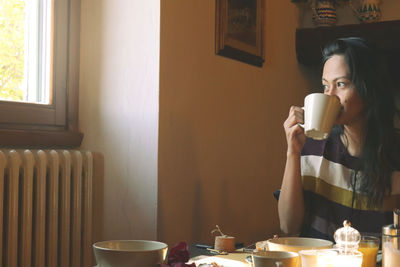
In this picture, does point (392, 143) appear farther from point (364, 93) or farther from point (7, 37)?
point (7, 37)

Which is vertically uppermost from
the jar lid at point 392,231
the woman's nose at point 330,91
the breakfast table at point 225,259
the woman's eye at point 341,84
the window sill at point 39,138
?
the woman's eye at point 341,84

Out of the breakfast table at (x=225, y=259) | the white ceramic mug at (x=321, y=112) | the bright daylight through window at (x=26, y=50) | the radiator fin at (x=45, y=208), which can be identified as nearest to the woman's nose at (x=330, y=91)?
the white ceramic mug at (x=321, y=112)

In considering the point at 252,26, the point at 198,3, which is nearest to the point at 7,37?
the point at 198,3

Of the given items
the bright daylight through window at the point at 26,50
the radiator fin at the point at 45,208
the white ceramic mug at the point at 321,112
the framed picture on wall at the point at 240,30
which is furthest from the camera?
the framed picture on wall at the point at 240,30

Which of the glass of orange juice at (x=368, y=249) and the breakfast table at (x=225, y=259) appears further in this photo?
the breakfast table at (x=225, y=259)

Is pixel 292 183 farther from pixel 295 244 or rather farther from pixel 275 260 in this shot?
pixel 275 260

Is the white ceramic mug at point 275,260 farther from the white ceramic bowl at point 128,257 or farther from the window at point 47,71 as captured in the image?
the window at point 47,71

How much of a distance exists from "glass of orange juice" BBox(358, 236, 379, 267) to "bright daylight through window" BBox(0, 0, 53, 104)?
139 cm

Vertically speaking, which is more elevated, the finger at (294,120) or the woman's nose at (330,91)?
the woman's nose at (330,91)

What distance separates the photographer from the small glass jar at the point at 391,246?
3.17 feet

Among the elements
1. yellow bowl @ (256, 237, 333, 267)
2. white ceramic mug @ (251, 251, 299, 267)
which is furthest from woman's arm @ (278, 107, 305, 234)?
white ceramic mug @ (251, 251, 299, 267)

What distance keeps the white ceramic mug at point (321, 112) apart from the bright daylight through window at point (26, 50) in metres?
1.13

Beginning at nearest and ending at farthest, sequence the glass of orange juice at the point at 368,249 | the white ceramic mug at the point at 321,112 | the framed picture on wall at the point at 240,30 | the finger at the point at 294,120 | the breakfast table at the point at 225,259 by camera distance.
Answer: the glass of orange juice at the point at 368,249
the breakfast table at the point at 225,259
the white ceramic mug at the point at 321,112
the finger at the point at 294,120
the framed picture on wall at the point at 240,30

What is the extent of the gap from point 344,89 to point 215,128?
784mm
